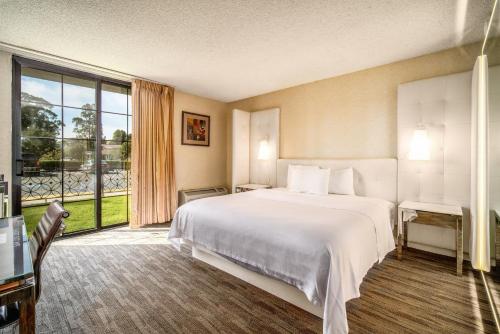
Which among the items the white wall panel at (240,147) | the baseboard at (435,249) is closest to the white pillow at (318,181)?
the baseboard at (435,249)

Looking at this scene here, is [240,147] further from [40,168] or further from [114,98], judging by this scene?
[40,168]

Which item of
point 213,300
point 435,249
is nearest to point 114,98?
point 213,300

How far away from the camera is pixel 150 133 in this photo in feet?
13.8

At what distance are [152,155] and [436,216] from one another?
4382 millimetres

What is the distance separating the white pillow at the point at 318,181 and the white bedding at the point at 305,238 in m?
0.55

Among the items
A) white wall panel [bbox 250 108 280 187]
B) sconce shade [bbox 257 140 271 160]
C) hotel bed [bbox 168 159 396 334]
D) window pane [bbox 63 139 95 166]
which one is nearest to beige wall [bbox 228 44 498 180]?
white wall panel [bbox 250 108 280 187]

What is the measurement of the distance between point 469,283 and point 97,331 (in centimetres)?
339

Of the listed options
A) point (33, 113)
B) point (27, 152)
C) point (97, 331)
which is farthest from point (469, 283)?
point (33, 113)

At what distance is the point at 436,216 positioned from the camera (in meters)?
2.55

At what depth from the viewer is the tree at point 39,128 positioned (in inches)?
131

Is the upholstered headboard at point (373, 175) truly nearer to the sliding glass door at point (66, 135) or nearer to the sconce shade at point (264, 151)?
the sconce shade at point (264, 151)

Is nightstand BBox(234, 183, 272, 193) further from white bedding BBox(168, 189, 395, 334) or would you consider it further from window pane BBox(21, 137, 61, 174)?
window pane BBox(21, 137, 61, 174)

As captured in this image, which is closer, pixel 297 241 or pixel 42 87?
pixel 297 241

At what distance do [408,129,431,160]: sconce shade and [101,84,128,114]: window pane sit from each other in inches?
186
